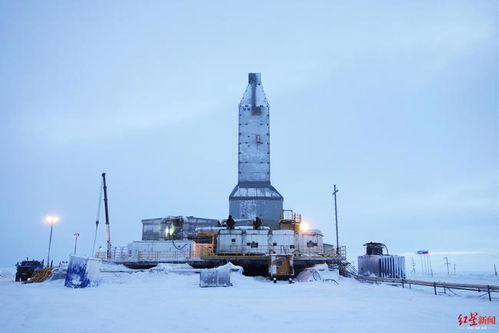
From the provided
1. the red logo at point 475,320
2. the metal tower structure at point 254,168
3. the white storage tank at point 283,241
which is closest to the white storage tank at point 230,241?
the white storage tank at point 283,241

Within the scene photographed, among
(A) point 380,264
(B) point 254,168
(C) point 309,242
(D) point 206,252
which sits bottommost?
(A) point 380,264

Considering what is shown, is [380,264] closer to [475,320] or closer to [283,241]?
[283,241]

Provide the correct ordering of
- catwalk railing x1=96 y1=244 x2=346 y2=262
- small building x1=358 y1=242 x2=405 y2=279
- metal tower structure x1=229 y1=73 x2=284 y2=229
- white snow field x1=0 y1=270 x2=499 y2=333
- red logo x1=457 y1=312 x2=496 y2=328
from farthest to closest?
metal tower structure x1=229 y1=73 x2=284 y2=229
catwalk railing x1=96 y1=244 x2=346 y2=262
small building x1=358 y1=242 x2=405 y2=279
red logo x1=457 y1=312 x2=496 y2=328
white snow field x1=0 y1=270 x2=499 y2=333

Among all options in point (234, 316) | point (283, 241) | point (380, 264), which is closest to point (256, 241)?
point (283, 241)

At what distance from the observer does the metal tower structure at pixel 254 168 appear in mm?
48500

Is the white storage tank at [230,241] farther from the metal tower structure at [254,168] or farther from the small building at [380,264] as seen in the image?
the small building at [380,264]

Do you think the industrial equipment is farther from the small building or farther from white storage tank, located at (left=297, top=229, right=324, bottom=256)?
the small building

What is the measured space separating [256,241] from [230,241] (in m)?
2.92

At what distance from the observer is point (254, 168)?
5147 cm

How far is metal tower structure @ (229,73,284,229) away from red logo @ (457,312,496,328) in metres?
37.1

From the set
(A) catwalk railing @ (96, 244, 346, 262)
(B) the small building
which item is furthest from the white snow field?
(A) catwalk railing @ (96, 244, 346, 262)

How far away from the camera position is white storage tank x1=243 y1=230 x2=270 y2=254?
39.8 meters

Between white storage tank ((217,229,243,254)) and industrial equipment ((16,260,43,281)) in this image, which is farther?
white storage tank ((217,229,243,254))

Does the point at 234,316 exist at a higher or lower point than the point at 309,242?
lower
